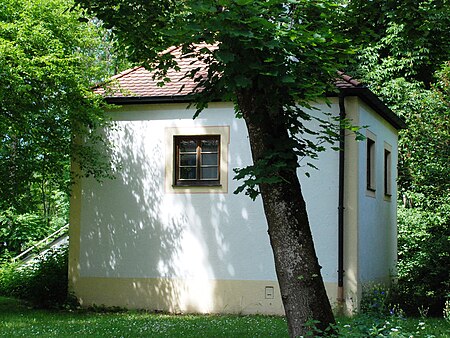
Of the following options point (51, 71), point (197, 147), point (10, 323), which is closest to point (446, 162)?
point (197, 147)

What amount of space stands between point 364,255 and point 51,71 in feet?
24.3

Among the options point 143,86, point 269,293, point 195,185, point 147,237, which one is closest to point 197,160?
point 195,185

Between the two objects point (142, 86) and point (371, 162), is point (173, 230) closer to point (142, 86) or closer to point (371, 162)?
point (142, 86)

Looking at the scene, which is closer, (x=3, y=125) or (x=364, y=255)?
(x=3, y=125)

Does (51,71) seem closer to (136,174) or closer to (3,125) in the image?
(3,125)

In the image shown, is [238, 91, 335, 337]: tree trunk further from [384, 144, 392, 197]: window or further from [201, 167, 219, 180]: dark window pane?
[384, 144, 392, 197]: window

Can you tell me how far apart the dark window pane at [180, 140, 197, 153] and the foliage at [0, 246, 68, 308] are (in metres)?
4.09

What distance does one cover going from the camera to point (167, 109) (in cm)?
1641

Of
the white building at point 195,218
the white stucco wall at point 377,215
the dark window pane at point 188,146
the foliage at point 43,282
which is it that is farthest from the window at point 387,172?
the foliage at point 43,282

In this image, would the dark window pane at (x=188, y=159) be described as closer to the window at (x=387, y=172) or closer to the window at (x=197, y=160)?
the window at (x=197, y=160)

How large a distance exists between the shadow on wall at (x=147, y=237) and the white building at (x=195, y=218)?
22 millimetres

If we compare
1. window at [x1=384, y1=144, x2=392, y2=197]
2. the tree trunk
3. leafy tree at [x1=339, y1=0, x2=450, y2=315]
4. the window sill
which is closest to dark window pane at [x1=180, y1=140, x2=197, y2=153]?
the window sill

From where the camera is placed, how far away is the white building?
1531cm

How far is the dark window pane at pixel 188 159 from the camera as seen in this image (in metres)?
16.2
